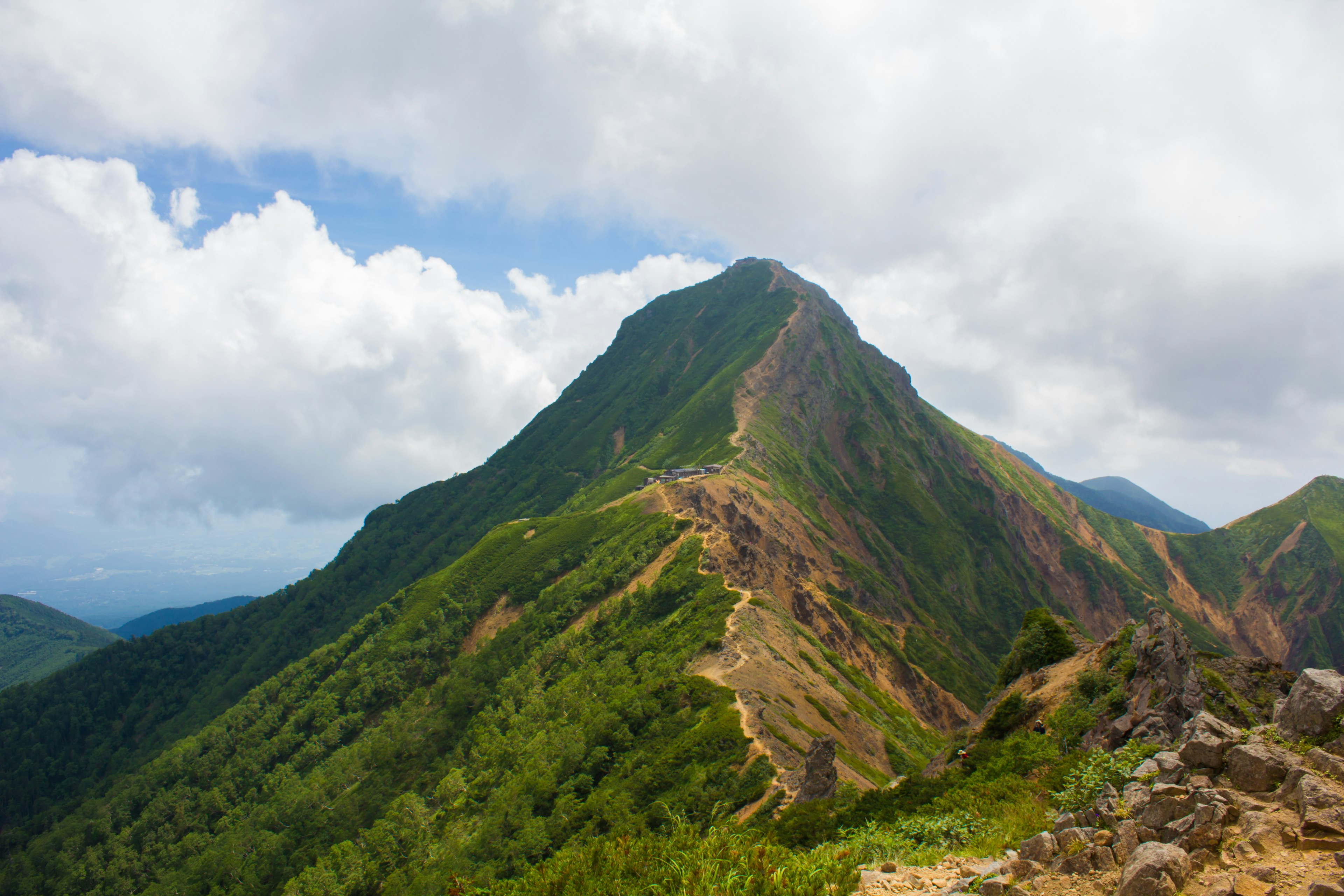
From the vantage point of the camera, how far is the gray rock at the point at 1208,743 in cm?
1595

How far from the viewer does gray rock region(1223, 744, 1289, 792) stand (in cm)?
1467

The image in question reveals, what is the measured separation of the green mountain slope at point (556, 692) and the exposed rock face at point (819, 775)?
6.75 feet

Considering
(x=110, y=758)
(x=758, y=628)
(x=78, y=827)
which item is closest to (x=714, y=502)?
(x=758, y=628)

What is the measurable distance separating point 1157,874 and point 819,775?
1393 inches

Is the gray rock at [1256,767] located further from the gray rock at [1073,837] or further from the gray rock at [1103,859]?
the gray rock at [1103,859]

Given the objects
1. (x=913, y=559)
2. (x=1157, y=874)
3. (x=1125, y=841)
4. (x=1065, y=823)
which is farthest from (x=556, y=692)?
(x=913, y=559)

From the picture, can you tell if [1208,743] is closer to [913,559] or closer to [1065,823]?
[1065,823]

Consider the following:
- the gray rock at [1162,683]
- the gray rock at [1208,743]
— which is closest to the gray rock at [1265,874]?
the gray rock at [1208,743]

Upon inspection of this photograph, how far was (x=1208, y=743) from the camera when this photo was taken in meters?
16.1

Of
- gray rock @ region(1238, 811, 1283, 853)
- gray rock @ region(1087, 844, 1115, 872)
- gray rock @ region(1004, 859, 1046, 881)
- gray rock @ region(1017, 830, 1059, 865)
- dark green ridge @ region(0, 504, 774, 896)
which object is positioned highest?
gray rock @ region(1238, 811, 1283, 853)

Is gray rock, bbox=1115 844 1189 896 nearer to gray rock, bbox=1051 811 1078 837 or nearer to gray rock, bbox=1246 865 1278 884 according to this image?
gray rock, bbox=1246 865 1278 884

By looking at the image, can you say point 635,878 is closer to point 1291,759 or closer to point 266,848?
point 1291,759

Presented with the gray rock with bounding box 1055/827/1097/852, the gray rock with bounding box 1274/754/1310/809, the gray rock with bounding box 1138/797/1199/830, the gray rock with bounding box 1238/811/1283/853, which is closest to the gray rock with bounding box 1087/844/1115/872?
the gray rock with bounding box 1055/827/1097/852

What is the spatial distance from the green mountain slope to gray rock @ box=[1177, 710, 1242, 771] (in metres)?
32.7
